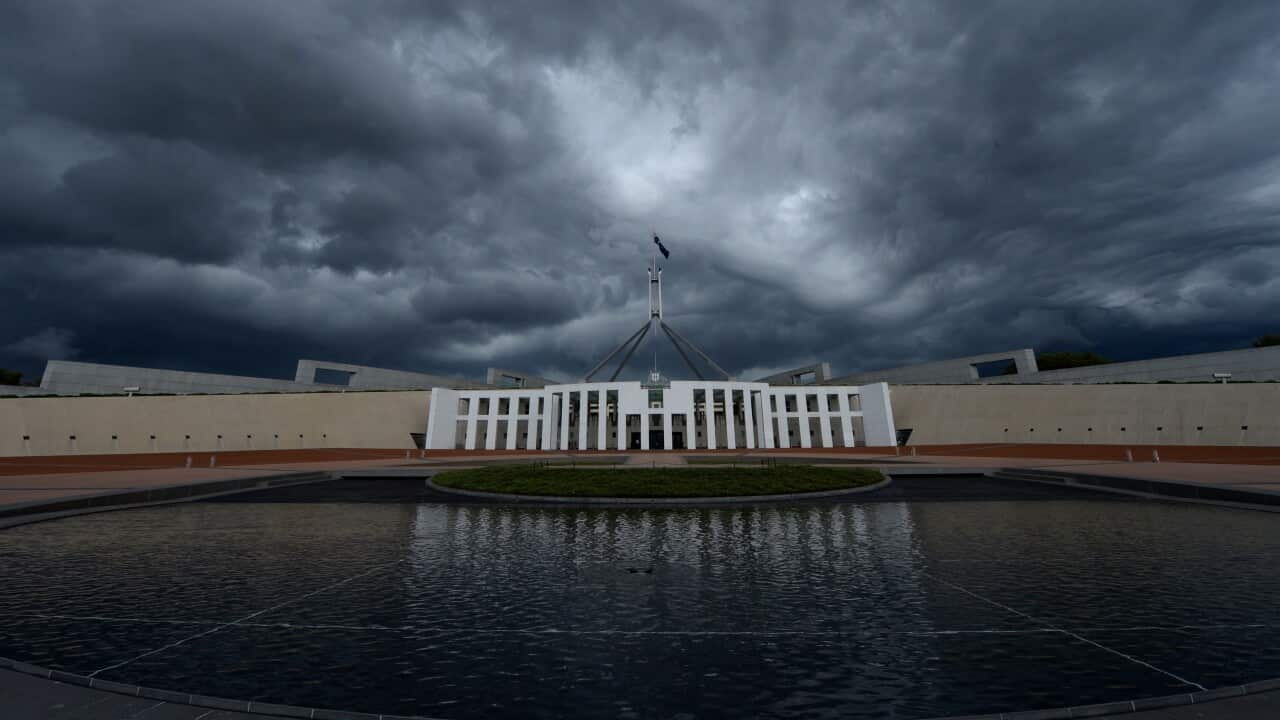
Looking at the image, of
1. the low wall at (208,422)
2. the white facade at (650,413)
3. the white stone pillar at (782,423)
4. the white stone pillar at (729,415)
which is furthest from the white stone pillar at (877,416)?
the low wall at (208,422)

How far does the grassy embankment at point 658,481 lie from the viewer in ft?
57.9

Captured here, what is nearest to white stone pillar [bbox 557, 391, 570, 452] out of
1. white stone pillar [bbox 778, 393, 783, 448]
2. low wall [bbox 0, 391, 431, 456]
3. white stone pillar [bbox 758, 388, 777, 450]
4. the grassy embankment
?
low wall [bbox 0, 391, 431, 456]

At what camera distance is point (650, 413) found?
57188mm

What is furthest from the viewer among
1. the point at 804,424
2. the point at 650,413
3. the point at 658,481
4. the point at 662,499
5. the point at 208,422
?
the point at 650,413

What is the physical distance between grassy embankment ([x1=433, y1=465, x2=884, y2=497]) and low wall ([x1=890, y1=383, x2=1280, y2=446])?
38.5 m

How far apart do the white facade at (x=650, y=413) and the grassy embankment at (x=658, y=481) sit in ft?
104

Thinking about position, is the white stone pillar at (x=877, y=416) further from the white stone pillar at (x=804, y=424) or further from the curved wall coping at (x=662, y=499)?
the curved wall coping at (x=662, y=499)

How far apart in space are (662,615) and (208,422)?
6454 centimetres

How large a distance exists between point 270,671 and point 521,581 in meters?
3.56

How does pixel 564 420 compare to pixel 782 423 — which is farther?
pixel 782 423

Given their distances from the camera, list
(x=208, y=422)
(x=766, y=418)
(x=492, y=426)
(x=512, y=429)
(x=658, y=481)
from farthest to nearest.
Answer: (x=512, y=429)
(x=492, y=426)
(x=766, y=418)
(x=208, y=422)
(x=658, y=481)

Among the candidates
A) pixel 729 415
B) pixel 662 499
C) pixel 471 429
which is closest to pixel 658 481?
pixel 662 499

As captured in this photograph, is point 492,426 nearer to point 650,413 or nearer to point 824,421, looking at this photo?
point 650,413

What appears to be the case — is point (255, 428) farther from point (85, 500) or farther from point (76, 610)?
point (76, 610)
